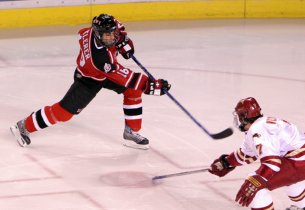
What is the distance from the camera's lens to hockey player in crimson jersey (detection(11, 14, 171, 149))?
5.05 m

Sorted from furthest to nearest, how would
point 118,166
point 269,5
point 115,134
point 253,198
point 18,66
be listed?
1. point 269,5
2. point 18,66
3. point 115,134
4. point 118,166
5. point 253,198

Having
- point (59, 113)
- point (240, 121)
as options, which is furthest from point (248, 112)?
point (59, 113)

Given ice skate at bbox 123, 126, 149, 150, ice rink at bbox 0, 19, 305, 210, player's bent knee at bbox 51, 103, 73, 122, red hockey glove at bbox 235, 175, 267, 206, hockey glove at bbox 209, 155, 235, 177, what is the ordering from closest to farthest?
1. red hockey glove at bbox 235, 175, 267, 206
2. hockey glove at bbox 209, 155, 235, 177
3. ice rink at bbox 0, 19, 305, 210
4. player's bent knee at bbox 51, 103, 73, 122
5. ice skate at bbox 123, 126, 149, 150

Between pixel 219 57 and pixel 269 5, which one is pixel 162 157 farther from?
pixel 269 5

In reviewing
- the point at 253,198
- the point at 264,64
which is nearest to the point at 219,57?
the point at 264,64

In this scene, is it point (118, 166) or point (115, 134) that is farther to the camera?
point (115, 134)

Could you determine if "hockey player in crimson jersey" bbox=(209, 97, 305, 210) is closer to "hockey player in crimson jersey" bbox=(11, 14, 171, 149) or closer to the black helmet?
"hockey player in crimson jersey" bbox=(11, 14, 171, 149)

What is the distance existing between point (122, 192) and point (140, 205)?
0.23 metres

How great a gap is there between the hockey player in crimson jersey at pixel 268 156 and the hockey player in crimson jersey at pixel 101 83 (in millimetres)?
1105

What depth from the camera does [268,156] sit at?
3.83 m

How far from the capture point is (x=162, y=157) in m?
5.25

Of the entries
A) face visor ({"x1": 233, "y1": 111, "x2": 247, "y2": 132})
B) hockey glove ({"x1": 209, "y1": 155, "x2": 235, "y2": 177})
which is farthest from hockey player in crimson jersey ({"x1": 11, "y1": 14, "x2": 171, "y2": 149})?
face visor ({"x1": 233, "y1": 111, "x2": 247, "y2": 132})

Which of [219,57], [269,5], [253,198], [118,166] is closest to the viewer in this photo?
[253,198]

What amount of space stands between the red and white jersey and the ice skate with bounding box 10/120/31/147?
5.78 ft
